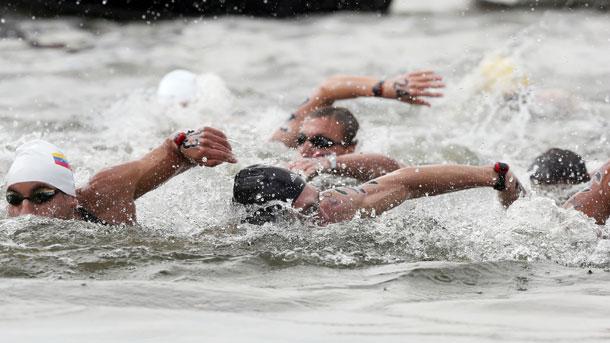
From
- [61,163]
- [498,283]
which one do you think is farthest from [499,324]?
[61,163]

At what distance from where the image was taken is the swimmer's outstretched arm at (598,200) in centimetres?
757

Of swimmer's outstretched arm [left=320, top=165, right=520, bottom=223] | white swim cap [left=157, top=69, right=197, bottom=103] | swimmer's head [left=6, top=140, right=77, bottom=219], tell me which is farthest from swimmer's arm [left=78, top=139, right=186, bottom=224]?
white swim cap [left=157, top=69, right=197, bottom=103]

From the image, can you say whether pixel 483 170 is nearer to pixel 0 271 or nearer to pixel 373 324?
pixel 373 324

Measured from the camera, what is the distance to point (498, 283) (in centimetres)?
629

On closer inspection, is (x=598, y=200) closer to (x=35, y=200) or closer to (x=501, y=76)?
(x=35, y=200)

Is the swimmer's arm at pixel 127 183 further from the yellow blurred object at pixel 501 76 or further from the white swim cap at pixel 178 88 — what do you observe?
the yellow blurred object at pixel 501 76

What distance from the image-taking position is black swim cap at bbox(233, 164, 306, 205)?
686 cm

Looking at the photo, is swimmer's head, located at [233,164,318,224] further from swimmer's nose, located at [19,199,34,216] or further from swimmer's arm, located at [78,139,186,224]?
swimmer's nose, located at [19,199,34,216]

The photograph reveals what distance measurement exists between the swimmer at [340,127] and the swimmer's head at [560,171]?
1.04 meters

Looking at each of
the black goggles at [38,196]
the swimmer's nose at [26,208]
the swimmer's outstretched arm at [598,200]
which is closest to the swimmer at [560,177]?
the swimmer's outstretched arm at [598,200]

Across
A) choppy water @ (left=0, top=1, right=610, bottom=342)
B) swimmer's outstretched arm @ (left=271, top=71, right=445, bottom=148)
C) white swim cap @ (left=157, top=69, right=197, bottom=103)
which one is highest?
white swim cap @ (left=157, top=69, right=197, bottom=103)

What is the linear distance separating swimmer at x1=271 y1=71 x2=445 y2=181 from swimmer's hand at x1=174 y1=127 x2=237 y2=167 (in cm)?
137

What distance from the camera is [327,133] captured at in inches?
359

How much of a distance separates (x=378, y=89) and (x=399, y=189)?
97.9 inches
